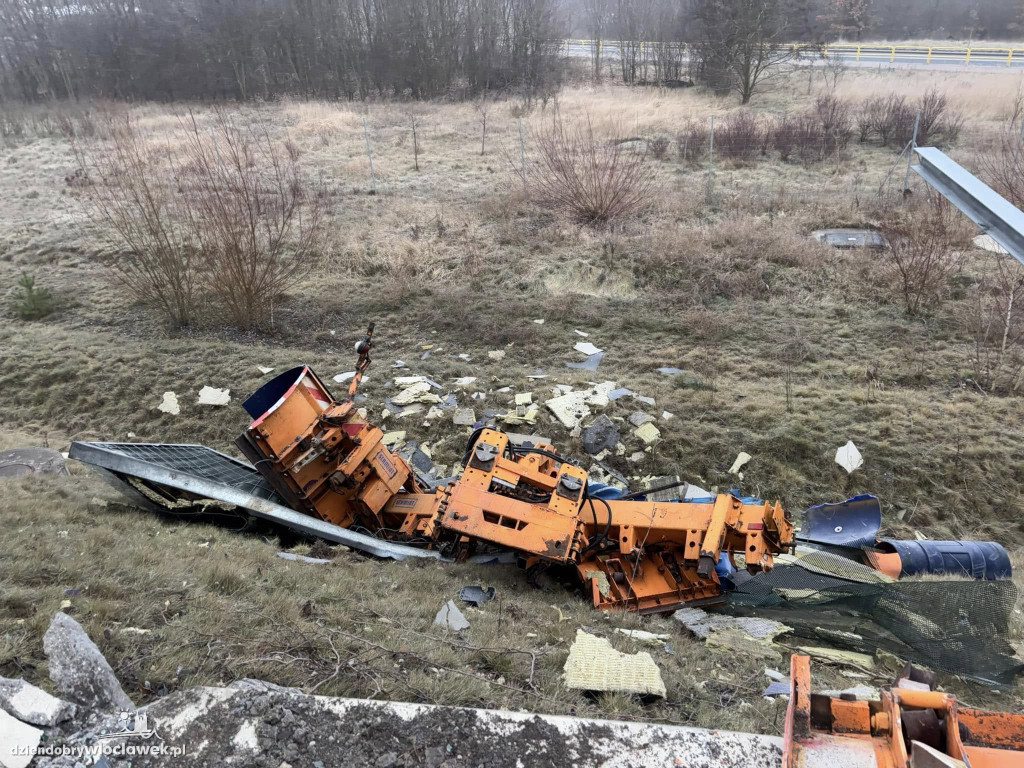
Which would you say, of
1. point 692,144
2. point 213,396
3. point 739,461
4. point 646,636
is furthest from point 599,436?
point 692,144

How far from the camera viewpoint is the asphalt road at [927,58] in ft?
82.6

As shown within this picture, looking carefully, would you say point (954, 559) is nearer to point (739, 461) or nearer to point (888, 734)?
point (739, 461)

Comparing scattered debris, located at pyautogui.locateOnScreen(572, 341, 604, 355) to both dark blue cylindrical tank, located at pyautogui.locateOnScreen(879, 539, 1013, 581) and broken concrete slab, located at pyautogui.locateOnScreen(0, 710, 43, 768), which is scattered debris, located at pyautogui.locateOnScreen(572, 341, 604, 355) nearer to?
dark blue cylindrical tank, located at pyautogui.locateOnScreen(879, 539, 1013, 581)

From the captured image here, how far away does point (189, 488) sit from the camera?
457cm

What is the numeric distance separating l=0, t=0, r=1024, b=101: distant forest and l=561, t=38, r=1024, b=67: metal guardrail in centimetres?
97

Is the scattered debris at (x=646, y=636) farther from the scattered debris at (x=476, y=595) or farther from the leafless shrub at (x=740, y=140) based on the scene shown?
the leafless shrub at (x=740, y=140)

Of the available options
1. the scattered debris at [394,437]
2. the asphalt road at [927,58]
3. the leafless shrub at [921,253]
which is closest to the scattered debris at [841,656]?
the scattered debris at [394,437]

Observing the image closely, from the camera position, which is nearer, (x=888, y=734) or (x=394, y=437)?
(x=888, y=734)

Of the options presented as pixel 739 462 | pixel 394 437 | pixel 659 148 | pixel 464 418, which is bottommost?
pixel 739 462

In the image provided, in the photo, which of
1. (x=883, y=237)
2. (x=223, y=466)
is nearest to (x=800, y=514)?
(x=223, y=466)

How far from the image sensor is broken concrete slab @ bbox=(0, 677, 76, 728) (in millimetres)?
2402

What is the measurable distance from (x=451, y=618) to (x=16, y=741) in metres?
2.07

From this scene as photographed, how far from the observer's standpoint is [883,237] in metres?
10.9

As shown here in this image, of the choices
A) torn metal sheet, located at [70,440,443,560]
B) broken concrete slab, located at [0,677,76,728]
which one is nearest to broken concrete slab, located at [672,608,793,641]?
torn metal sheet, located at [70,440,443,560]
